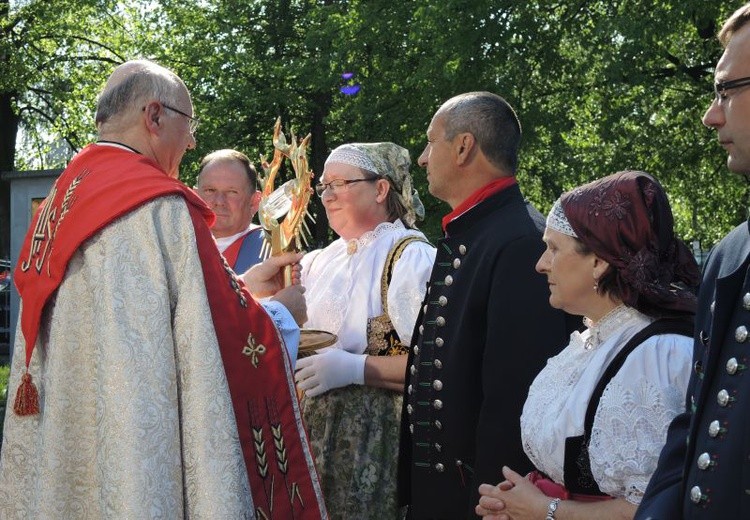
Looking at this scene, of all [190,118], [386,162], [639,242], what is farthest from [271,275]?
[639,242]

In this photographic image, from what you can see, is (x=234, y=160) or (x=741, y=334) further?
(x=234, y=160)

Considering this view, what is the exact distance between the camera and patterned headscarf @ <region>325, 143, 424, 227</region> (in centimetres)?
479

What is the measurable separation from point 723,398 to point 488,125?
6.33 feet

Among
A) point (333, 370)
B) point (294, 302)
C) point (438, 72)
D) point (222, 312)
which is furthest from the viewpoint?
point (438, 72)

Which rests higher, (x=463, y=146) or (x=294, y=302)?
(x=463, y=146)

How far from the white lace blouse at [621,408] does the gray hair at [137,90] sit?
1.73 meters

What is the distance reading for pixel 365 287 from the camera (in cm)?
462

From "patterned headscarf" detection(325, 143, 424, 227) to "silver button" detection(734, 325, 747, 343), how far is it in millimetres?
2740

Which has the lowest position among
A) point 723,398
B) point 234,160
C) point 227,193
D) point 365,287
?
point 723,398

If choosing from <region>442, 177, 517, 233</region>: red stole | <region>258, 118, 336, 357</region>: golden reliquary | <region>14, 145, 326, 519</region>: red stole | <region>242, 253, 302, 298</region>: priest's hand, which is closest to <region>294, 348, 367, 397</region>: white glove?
<region>258, 118, 336, 357</region>: golden reliquary

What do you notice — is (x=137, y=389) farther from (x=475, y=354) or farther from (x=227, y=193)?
(x=227, y=193)

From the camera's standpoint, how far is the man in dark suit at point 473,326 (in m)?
3.54

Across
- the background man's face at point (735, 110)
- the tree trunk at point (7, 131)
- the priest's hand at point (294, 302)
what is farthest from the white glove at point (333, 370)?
the tree trunk at point (7, 131)

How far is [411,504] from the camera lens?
3986mm
